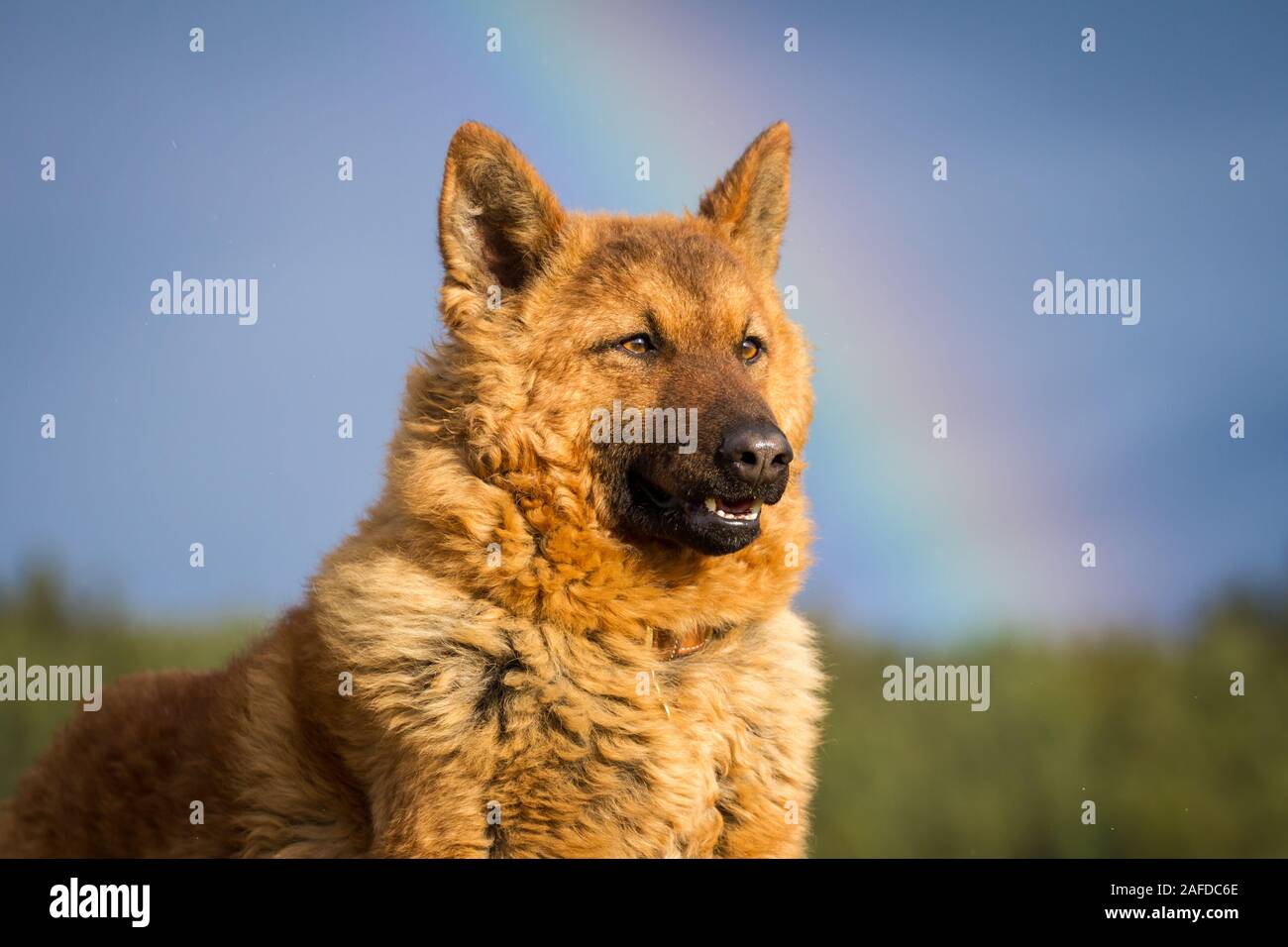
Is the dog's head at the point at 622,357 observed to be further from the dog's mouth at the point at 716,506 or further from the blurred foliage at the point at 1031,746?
the blurred foliage at the point at 1031,746

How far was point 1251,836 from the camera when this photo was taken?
15336 millimetres

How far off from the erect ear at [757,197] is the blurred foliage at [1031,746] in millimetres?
8093

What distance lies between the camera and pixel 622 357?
5.23 metres

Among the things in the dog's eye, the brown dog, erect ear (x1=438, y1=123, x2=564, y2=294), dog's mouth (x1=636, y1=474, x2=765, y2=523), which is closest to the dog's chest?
the brown dog

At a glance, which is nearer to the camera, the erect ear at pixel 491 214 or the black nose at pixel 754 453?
the black nose at pixel 754 453

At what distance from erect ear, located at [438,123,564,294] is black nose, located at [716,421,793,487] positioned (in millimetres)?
1404

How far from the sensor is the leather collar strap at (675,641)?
16.3 ft

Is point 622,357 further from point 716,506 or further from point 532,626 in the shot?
point 532,626

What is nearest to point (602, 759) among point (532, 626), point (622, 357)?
point (532, 626)

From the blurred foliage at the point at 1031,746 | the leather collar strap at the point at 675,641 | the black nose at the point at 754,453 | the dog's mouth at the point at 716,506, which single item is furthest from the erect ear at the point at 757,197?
the blurred foliage at the point at 1031,746

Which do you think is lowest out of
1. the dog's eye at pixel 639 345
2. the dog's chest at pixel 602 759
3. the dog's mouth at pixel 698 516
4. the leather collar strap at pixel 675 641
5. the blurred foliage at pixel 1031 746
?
the blurred foliage at pixel 1031 746

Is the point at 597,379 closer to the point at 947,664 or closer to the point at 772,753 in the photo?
the point at 772,753

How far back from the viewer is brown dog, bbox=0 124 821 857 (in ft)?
15.0
